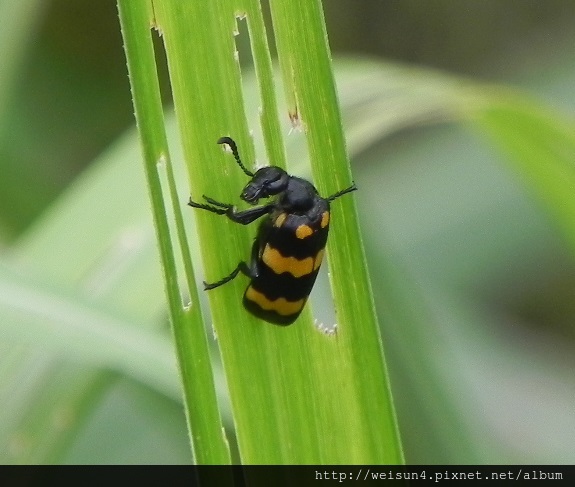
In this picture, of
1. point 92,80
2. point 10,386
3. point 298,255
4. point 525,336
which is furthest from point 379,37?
point 10,386

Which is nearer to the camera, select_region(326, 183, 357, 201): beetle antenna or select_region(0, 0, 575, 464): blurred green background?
select_region(326, 183, 357, 201): beetle antenna

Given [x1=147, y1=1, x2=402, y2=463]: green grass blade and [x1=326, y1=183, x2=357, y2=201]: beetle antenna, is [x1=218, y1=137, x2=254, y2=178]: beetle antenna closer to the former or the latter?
[x1=147, y1=1, x2=402, y2=463]: green grass blade

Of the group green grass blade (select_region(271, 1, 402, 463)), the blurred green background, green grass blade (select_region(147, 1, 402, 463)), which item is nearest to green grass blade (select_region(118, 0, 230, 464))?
green grass blade (select_region(147, 1, 402, 463))

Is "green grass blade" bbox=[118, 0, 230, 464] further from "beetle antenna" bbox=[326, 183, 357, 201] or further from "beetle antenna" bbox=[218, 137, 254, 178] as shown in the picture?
"beetle antenna" bbox=[326, 183, 357, 201]

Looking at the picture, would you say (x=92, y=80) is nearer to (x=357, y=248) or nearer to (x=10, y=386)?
(x=10, y=386)

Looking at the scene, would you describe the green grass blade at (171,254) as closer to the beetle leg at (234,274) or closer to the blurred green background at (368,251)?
the beetle leg at (234,274)

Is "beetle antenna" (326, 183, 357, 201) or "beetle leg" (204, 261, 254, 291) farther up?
"beetle antenna" (326, 183, 357, 201)

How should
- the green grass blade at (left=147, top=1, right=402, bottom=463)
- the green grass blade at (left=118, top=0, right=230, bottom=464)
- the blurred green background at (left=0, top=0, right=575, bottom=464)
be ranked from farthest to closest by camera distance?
the blurred green background at (left=0, top=0, right=575, bottom=464), the green grass blade at (left=147, top=1, right=402, bottom=463), the green grass blade at (left=118, top=0, right=230, bottom=464)

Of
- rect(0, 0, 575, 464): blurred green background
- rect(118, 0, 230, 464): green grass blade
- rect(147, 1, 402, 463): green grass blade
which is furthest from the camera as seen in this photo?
rect(0, 0, 575, 464): blurred green background
